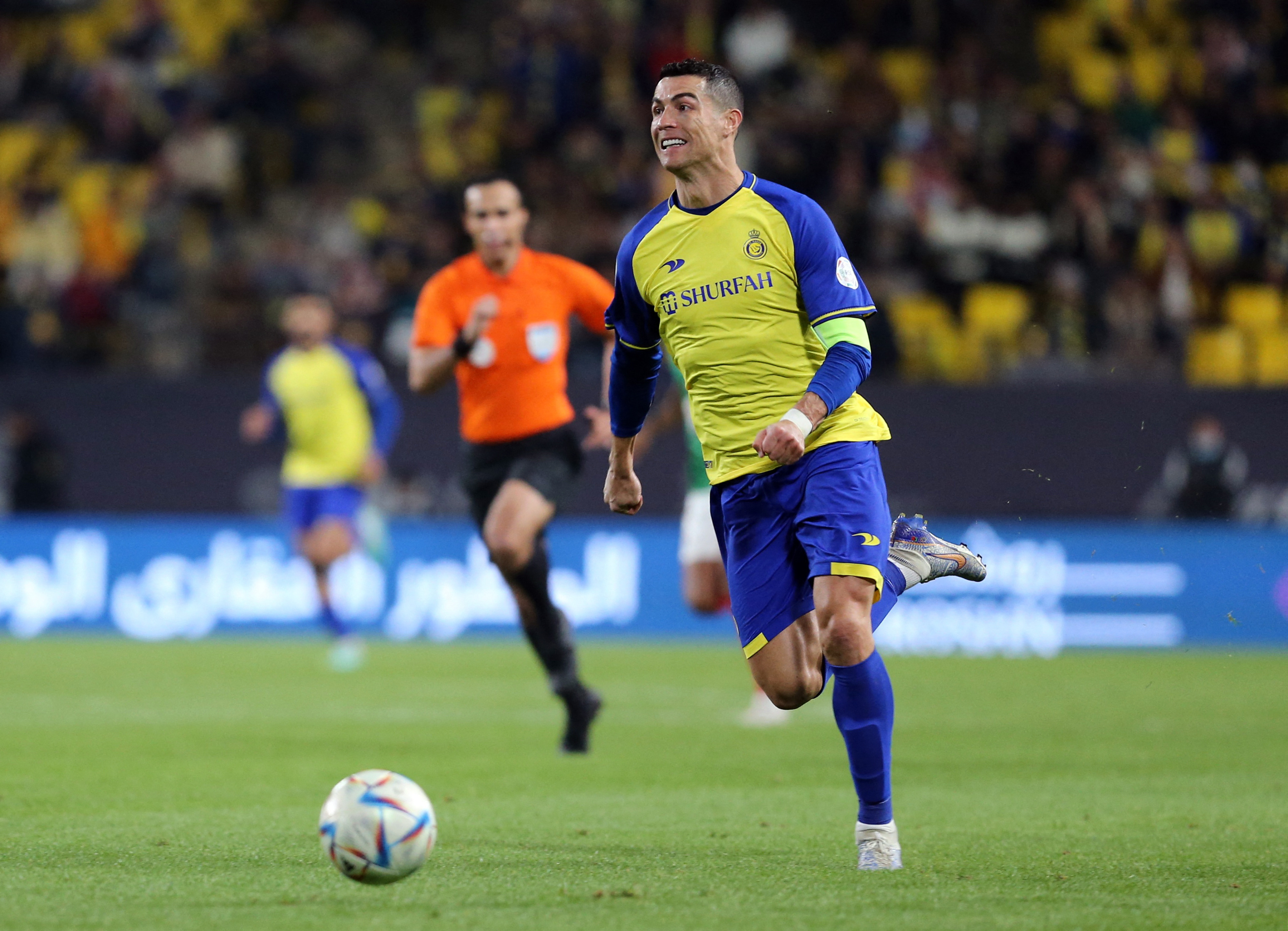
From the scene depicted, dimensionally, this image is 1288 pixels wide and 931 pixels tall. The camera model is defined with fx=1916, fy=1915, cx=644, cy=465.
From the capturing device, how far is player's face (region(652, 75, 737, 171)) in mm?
6211

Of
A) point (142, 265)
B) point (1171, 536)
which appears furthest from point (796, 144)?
point (142, 265)

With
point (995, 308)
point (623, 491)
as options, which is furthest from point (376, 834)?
point (995, 308)

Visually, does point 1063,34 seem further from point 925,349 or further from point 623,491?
point 623,491

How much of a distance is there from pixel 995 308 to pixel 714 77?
525 inches

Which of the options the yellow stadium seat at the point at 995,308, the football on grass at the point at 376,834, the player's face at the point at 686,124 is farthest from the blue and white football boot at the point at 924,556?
the yellow stadium seat at the point at 995,308

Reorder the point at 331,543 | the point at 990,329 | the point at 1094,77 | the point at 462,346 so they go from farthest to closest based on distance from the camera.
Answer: the point at 1094,77 < the point at 990,329 < the point at 331,543 < the point at 462,346

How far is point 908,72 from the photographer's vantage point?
71.6 ft

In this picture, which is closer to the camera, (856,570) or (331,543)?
(856,570)

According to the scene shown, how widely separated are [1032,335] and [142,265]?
31.1 feet

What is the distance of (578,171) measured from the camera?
20.8 m

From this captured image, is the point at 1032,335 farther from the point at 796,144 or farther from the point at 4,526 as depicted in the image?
the point at 4,526

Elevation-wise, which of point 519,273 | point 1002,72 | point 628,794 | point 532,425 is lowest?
point 628,794

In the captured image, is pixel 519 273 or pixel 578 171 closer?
pixel 519 273

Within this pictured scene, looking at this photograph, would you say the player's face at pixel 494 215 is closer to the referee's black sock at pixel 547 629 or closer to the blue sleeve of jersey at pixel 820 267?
the referee's black sock at pixel 547 629
